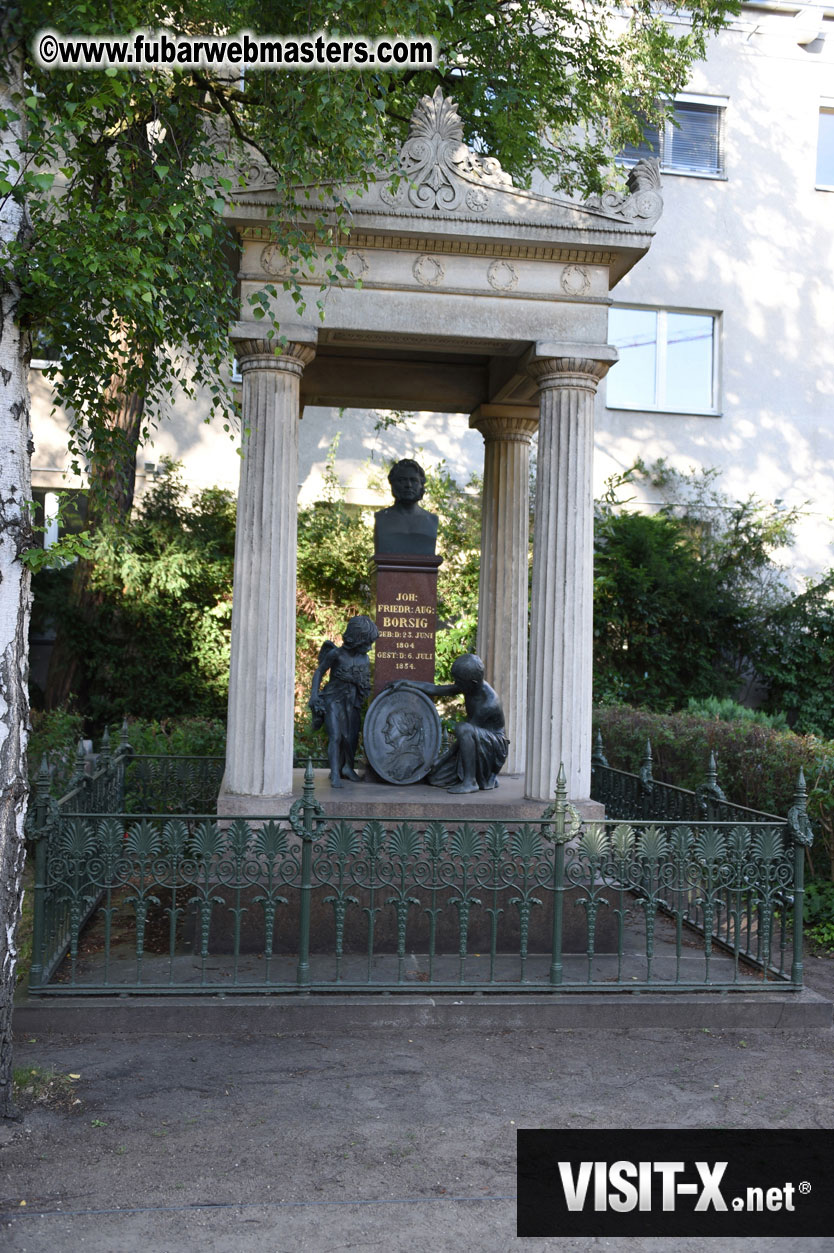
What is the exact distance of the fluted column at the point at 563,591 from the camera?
24.0 feet

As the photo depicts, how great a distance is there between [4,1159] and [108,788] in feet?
14.3

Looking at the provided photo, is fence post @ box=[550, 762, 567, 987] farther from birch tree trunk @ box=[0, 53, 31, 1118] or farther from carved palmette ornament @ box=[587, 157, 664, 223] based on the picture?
carved palmette ornament @ box=[587, 157, 664, 223]

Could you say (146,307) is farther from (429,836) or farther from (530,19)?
(530,19)

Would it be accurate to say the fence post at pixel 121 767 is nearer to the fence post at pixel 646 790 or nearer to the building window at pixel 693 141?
the fence post at pixel 646 790

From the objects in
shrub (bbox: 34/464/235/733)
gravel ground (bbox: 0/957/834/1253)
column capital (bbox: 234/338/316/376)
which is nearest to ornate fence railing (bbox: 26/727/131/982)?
gravel ground (bbox: 0/957/834/1253)

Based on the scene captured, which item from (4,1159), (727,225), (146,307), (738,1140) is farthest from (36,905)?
(727,225)

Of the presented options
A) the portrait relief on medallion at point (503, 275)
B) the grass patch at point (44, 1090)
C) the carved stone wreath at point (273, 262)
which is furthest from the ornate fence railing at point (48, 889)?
the portrait relief on medallion at point (503, 275)

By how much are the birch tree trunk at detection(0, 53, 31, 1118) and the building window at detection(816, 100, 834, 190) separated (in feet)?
56.7

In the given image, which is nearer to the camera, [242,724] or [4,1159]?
[4,1159]

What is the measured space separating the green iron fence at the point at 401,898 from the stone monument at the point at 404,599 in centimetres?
200

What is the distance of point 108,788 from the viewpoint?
8.38 meters

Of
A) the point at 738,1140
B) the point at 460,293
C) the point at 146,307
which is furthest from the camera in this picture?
the point at 460,293

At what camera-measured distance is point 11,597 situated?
4.77m

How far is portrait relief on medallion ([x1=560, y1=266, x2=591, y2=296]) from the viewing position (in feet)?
24.5
